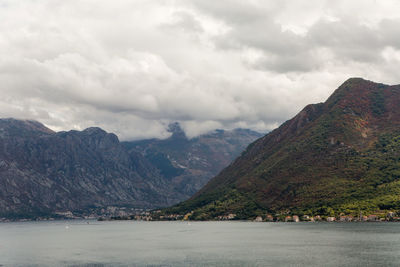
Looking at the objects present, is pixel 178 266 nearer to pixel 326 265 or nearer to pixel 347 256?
pixel 326 265

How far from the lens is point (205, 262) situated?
199125mm

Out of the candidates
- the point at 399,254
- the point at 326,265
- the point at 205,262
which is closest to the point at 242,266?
the point at 205,262

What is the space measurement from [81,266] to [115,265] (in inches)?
591

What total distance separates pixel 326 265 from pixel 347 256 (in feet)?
82.4

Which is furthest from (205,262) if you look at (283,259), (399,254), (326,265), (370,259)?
(399,254)

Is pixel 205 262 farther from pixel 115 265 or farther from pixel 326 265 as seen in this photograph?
pixel 326 265

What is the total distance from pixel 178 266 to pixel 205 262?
15.6 meters

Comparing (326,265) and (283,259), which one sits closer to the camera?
(326,265)

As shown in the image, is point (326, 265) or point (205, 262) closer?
point (326, 265)

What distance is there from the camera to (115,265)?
655 ft

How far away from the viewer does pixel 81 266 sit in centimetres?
19925

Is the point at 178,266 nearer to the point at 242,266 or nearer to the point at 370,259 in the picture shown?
the point at 242,266

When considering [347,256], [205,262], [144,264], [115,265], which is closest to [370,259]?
[347,256]

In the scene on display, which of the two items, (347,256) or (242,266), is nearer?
(242,266)
